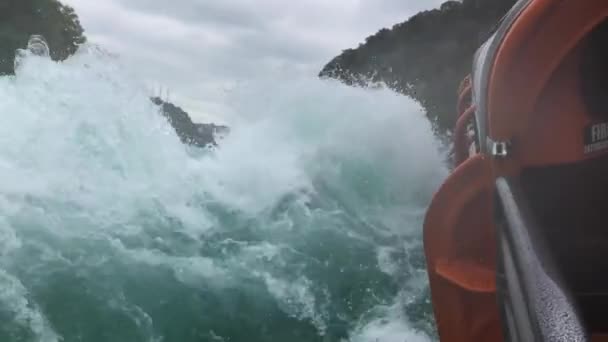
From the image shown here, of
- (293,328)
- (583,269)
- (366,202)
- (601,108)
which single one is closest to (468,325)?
(583,269)

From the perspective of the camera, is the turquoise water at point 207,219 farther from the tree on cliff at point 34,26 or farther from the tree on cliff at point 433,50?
the tree on cliff at point 34,26

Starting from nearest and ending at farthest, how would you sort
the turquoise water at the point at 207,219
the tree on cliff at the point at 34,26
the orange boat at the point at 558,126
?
the orange boat at the point at 558,126 < the turquoise water at the point at 207,219 < the tree on cliff at the point at 34,26

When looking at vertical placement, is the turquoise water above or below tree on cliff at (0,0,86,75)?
below

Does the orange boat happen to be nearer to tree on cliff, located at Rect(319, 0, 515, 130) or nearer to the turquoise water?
the turquoise water

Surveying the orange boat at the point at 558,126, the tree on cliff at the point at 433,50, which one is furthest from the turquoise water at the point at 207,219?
the tree on cliff at the point at 433,50

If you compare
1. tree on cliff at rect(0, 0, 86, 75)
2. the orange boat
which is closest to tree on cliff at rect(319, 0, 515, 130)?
tree on cliff at rect(0, 0, 86, 75)

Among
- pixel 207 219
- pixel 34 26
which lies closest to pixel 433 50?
pixel 34 26

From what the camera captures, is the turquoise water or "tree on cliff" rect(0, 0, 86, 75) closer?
the turquoise water
